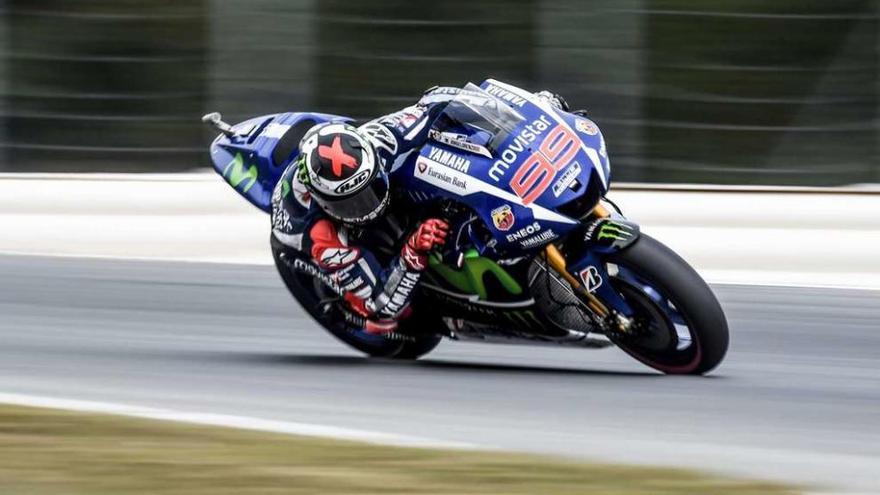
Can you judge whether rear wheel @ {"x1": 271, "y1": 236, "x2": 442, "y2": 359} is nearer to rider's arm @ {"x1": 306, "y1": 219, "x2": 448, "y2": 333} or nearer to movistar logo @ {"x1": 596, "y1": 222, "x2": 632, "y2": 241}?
rider's arm @ {"x1": 306, "y1": 219, "x2": 448, "y2": 333}

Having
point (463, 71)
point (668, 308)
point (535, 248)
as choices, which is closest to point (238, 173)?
point (535, 248)

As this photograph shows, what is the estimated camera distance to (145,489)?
4863mm

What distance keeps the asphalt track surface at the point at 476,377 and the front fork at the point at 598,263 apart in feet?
1.01

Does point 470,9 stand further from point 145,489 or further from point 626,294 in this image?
point 145,489

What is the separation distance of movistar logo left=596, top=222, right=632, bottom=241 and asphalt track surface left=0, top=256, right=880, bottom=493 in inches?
24.0

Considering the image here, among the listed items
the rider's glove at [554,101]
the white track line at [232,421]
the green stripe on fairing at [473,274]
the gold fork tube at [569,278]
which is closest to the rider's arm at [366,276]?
the green stripe on fairing at [473,274]

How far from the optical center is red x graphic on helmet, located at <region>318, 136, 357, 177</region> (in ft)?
Result: 21.5

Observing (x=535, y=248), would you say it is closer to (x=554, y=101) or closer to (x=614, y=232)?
(x=614, y=232)

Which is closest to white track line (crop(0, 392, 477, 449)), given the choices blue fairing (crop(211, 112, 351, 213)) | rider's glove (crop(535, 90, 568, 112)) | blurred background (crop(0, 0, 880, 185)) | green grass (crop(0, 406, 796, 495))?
green grass (crop(0, 406, 796, 495))

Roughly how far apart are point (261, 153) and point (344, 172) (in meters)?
0.76

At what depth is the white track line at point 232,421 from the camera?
5594 millimetres

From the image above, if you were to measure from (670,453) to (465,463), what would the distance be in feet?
2.48

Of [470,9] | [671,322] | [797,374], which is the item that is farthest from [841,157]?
[671,322]

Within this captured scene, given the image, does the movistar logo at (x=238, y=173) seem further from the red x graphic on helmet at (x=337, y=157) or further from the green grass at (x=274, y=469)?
the green grass at (x=274, y=469)
